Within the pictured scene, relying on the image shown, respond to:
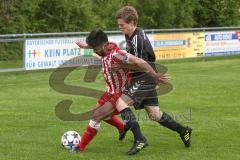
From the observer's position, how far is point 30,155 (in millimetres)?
7871

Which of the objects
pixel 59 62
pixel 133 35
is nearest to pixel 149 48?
pixel 133 35

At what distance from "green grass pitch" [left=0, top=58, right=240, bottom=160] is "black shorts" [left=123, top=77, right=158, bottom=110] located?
0.67 m

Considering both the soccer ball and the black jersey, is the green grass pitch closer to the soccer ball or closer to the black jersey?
the soccer ball

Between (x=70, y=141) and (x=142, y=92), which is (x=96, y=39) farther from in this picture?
(x=70, y=141)

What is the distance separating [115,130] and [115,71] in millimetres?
2010

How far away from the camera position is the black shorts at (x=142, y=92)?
26.5ft

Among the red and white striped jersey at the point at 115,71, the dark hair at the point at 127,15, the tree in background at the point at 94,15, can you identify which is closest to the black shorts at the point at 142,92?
the red and white striped jersey at the point at 115,71

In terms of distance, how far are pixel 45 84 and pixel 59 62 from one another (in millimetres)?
3236

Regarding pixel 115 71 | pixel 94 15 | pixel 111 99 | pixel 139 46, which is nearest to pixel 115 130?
pixel 111 99

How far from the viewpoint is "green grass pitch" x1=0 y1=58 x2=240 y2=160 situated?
8.07 m

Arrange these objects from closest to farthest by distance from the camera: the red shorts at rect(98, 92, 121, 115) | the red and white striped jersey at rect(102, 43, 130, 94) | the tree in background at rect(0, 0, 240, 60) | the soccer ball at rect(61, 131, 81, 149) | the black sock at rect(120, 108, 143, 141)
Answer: the red and white striped jersey at rect(102, 43, 130, 94), the black sock at rect(120, 108, 143, 141), the red shorts at rect(98, 92, 121, 115), the soccer ball at rect(61, 131, 81, 149), the tree in background at rect(0, 0, 240, 60)

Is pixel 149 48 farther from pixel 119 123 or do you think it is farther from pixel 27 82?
pixel 27 82

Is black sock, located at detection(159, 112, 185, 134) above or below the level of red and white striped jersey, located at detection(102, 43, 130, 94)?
below

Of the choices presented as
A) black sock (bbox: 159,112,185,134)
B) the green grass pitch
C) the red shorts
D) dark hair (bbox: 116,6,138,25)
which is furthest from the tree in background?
dark hair (bbox: 116,6,138,25)
